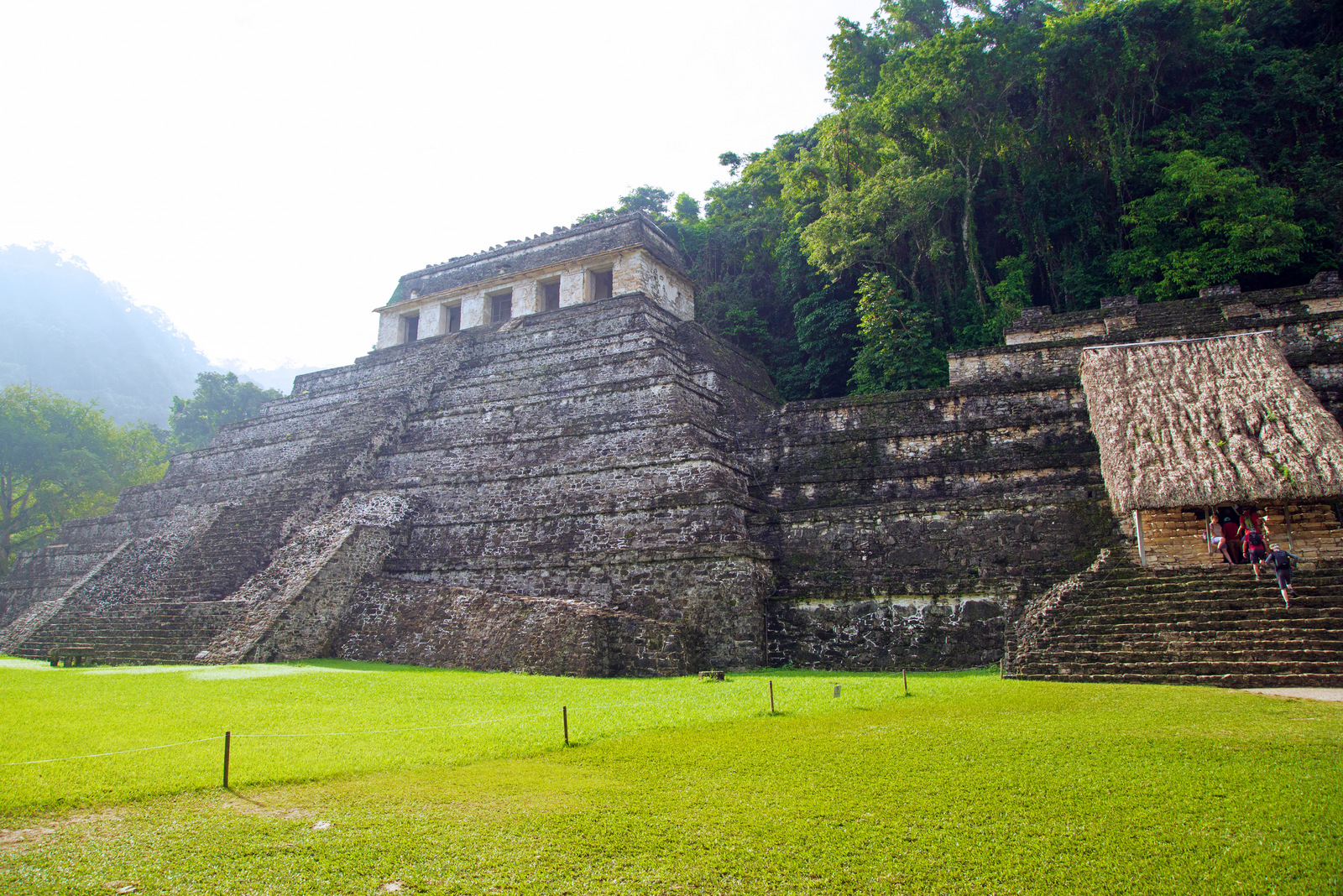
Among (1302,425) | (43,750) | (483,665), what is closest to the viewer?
(43,750)

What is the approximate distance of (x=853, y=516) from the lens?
11836 millimetres

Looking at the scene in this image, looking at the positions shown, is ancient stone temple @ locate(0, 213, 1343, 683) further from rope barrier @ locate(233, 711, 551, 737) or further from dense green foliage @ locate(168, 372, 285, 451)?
dense green foliage @ locate(168, 372, 285, 451)

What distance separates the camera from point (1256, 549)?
8227mm

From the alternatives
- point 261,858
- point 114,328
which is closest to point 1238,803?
point 261,858

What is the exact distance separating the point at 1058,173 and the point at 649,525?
14.2m

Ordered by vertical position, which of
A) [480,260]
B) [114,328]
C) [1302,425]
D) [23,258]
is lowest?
[1302,425]

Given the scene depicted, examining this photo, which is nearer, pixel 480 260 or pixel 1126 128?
pixel 1126 128

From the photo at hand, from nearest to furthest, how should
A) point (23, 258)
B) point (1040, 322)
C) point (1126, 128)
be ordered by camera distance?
1. point (1040, 322)
2. point (1126, 128)
3. point (23, 258)

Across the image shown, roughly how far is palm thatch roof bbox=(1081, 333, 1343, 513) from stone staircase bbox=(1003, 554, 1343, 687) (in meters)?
0.95

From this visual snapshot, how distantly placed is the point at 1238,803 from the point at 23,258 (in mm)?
100649

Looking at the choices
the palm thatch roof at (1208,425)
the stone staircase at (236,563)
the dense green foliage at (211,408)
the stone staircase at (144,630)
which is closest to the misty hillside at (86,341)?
the dense green foliage at (211,408)

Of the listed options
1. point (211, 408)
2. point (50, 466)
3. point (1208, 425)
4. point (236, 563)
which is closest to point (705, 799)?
point (1208, 425)

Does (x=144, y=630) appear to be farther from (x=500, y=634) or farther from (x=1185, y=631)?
(x=1185, y=631)

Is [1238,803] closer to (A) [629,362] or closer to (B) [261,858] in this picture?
(B) [261,858]
